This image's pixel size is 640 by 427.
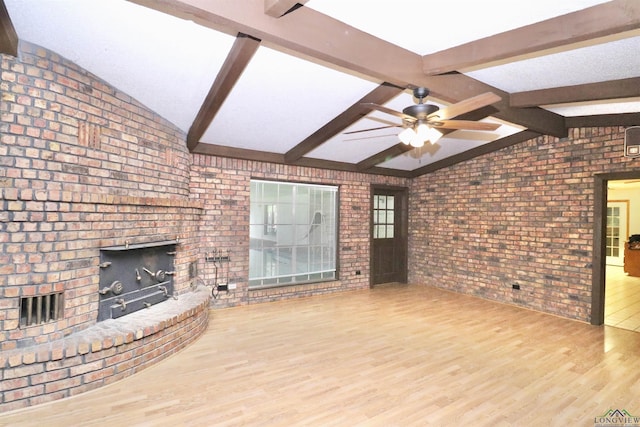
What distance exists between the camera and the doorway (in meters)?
6.78

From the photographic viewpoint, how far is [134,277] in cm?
335

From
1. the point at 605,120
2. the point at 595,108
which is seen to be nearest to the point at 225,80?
the point at 595,108

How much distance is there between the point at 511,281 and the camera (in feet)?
18.0

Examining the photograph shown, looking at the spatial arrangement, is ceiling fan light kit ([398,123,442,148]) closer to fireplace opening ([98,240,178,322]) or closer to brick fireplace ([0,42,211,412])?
brick fireplace ([0,42,211,412])

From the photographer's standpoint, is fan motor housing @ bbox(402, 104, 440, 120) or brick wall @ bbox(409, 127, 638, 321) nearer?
fan motor housing @ bbox(402, 104, 440, 120)

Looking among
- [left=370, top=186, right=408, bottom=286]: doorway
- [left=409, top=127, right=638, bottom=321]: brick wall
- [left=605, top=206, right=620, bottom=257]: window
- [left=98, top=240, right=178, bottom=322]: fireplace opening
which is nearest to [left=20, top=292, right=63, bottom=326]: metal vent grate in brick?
[left=98, top=240, right=178, bottom=322]: fireplace opening

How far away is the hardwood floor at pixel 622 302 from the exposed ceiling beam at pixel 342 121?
173 inches

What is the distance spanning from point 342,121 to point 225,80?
1571mm

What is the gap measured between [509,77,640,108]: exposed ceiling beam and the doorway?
3.16 m

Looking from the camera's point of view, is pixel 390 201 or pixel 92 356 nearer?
pixel 92 356

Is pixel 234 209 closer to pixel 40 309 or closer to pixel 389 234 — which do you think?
pixel 40 309

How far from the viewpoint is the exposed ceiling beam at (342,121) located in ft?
11.3

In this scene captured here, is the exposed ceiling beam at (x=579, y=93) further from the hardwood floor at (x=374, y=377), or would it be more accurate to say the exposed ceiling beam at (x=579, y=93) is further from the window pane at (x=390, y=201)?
the window pane at (x=390, y=201)

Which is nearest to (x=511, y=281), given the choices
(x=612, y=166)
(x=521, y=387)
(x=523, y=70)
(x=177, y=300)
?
(x=612, y=166)
